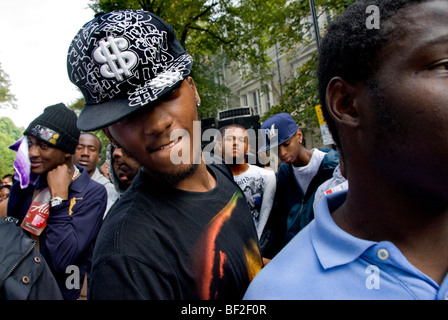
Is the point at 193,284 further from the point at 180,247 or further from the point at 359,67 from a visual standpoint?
the point at 359,67

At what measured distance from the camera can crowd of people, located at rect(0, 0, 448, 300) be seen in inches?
34.6

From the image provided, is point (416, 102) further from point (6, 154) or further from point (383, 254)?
point (6, 154)

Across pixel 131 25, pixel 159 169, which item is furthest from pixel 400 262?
pixel 131 25

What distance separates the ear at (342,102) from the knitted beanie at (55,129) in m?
2.56

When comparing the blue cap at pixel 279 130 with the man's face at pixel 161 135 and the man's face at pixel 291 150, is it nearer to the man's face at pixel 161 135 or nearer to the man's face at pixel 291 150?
the man's face at pixel 291 150

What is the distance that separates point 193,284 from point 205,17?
48.3 feet

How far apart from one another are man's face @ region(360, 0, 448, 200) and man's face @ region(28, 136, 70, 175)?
276 cm

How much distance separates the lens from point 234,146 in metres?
4.36

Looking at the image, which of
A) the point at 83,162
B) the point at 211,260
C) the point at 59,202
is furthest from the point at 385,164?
the point at 83,162

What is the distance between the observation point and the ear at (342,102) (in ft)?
3.32

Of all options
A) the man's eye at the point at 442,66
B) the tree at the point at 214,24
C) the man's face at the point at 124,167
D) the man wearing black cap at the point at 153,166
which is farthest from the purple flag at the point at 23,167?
the tree at the point at 214,24

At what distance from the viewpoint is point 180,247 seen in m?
1.18

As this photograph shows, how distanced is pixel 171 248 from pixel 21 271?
1.08 metres
